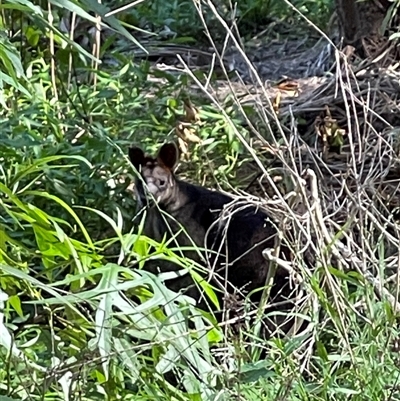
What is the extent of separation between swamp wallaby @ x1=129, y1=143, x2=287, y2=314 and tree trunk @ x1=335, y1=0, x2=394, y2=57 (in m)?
1.88

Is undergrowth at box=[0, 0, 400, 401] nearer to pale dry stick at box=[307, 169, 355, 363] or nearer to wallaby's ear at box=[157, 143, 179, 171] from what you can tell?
pale dry stick at box=[307, 169, 355, 363]

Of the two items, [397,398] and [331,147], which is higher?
[397,398]

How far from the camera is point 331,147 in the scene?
601 cm

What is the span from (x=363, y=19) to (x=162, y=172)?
6.82 ft

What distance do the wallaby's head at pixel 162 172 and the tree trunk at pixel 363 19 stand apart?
1.88 metres

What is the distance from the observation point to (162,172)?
5062 mm

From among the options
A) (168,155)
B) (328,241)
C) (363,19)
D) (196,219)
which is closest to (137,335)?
(328,241)

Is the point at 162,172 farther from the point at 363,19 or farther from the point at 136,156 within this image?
the point at 363,19

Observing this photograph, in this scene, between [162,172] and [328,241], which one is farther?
[162,172]

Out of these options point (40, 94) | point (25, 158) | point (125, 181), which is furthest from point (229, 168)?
point (25, 158)

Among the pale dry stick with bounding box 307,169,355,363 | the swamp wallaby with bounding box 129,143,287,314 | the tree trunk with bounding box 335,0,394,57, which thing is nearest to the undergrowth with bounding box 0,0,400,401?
the pale dry stick with bounding box 307,169,355,363

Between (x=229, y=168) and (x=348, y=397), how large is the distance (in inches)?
112

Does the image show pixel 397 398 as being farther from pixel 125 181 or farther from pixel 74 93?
pixel 74 93

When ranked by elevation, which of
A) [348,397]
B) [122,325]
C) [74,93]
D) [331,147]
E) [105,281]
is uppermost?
[105,281]
